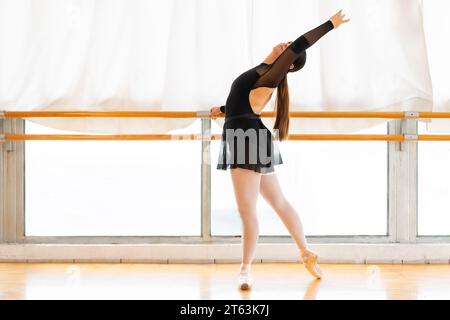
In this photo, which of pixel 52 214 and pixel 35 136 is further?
pixel 52 214

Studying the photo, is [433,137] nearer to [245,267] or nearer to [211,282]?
[245,267]

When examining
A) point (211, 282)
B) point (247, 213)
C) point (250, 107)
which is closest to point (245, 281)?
point (211, 282)

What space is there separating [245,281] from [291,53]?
96 centimetres

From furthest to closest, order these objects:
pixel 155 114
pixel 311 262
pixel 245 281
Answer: pixel 155 114 < pixel 311 262 < pixel 245 281

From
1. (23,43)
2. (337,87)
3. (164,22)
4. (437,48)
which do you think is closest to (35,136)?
(23,43)

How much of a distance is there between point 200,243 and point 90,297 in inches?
30.4

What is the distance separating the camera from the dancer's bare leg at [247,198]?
2.25m

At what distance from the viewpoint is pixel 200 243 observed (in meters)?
2.81

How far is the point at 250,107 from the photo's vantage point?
7.39 feet

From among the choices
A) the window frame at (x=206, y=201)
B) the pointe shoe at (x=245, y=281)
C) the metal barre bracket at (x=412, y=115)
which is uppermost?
the metal barre bracket at (x=412, y=115)

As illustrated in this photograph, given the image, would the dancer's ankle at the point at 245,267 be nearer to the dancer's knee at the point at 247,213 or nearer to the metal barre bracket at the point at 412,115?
the dancer's knee at the point at 247,213

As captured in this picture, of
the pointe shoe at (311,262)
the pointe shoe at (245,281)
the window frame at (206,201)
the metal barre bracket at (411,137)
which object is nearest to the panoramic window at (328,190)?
the window frame at (206,201)
